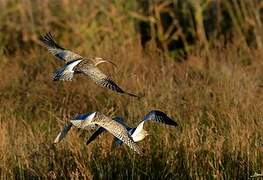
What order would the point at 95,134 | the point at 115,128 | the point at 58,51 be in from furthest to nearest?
the point at 58,51 < the point at 95,134 < the point at 115,128

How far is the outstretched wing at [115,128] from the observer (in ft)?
18.1

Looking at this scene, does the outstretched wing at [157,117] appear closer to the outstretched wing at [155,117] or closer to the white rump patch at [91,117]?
the outstretched wing at [155,117]

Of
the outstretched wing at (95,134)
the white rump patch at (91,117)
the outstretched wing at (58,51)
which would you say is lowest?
the outstretched wing at (95,134)

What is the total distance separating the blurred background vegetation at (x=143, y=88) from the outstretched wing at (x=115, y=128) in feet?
1.08

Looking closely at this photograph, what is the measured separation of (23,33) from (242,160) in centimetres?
605

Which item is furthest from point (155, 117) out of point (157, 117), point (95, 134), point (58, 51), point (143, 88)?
point (143, 88)

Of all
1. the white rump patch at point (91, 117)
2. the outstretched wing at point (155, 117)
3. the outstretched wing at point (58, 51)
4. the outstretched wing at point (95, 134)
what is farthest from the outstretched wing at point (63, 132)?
the outstretched wing at point (58, 51)

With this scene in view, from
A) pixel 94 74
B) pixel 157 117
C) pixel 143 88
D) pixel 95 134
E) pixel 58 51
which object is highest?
pixel 58 51

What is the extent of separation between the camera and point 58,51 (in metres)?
6.63

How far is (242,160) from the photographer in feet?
19.2

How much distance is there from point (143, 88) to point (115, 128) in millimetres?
2235

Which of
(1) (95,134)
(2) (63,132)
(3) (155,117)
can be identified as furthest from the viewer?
(1) (95,134)

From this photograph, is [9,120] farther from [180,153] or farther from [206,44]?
[206,44]

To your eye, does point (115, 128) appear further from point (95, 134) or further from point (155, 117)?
point (95, 134)
